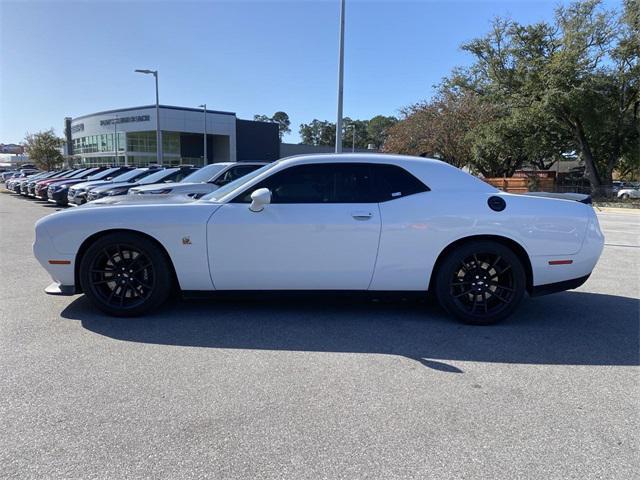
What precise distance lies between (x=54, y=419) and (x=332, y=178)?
3.01 m

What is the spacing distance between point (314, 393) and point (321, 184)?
6.95 ft

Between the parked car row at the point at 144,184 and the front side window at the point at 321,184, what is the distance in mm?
1275

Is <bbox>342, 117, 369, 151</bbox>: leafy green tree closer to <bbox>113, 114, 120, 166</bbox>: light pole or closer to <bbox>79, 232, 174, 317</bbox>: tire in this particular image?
<bbox>113, 114, 120, 166</bbox>: light pole

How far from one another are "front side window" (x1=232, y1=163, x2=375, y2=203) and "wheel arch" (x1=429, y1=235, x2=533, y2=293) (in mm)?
884

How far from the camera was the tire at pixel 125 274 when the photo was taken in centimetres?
456

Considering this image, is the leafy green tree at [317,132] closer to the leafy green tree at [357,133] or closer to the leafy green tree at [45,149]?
the leafy green tree at [357,133]

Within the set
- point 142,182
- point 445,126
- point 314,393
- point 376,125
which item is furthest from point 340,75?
point 376,125

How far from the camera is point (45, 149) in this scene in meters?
59.2

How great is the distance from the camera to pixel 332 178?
466 cm

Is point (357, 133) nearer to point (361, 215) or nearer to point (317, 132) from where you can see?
point (317, 132)

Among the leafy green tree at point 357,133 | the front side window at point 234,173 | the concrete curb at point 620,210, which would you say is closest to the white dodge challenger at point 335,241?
the front side window at point 234,173

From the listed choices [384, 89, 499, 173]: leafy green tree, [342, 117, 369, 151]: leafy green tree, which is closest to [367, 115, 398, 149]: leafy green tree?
[342, 117, 369, 151]: leafy green tree

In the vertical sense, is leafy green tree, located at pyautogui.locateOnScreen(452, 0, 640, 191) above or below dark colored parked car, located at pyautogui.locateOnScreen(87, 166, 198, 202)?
above

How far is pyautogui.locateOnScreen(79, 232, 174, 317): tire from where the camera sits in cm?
456
